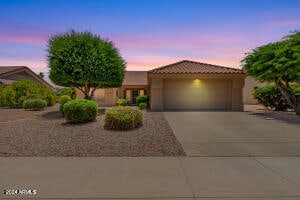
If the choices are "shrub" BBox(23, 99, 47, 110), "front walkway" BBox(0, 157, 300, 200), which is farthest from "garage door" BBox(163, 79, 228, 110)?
"front walkway" BBox(0, 157, 300, 200)

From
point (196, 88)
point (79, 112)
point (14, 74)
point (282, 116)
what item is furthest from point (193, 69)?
point (14, 74)

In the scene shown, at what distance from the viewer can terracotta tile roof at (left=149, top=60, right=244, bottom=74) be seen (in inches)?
824

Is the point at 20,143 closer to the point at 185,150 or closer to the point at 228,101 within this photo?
the point at 185,150

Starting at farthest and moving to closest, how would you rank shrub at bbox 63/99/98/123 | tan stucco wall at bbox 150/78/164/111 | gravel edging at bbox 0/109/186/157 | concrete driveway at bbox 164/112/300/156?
1. tan stucco wall at bbox 150/78/164/111
2. shrub at bbox 63/99/98/123
3. concrete driveway at bbox 164/112/300/156
4. gravel edging at bbox 0/109/186/157

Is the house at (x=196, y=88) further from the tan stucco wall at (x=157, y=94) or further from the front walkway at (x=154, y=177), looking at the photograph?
the front walkway at (x=154, y=177)

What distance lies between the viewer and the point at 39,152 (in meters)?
8.20

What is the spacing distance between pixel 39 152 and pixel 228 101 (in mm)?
16470

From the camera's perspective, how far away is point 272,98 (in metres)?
22.6

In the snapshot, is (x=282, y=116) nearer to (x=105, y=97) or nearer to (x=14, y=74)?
(x=105, y=97)

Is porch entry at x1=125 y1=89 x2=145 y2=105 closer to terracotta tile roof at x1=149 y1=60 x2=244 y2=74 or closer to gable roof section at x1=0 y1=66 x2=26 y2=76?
terracotta tile roof at x1=149 y1=60 x2=244 y2=74

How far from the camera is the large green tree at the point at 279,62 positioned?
16203 mm

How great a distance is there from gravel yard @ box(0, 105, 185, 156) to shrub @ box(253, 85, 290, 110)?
13.7 metres

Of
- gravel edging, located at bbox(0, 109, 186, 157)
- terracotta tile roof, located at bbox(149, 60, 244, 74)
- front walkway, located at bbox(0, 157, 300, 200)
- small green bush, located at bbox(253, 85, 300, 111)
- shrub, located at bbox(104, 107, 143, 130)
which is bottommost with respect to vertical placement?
front walkway, located at bbox(0, 157, 300, 200)

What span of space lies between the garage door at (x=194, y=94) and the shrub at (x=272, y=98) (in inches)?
Result: 157
